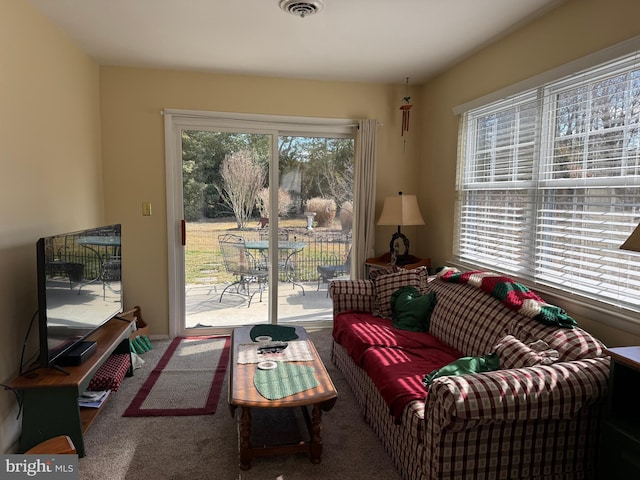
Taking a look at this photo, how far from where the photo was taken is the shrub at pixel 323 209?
→ 436 cm

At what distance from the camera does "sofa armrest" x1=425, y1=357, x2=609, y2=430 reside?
1623mm

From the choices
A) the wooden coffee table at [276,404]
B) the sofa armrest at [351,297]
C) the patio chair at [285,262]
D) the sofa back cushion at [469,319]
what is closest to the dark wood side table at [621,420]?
the sofa back cushion at [469,319]

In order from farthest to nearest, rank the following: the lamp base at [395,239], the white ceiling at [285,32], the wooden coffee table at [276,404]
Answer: the lamp base at [395,239] → the white ceiling at [285,32] → the wooden coffee table at [276,404]

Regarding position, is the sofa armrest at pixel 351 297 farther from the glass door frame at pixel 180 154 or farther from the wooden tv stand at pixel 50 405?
the wooden tv stand at pixel 50 405

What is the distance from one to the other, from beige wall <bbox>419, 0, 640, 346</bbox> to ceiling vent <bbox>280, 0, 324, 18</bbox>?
4.68 feet

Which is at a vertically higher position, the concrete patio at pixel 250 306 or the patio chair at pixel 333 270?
the patio chair at pixel 333 270

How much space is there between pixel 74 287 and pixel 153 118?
2.01m

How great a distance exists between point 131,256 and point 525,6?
3714 mm

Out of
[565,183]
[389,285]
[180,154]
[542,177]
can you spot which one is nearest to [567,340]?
[565,183]

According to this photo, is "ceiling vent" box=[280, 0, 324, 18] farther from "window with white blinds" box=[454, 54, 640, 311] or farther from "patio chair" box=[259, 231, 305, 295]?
"patio chair" box=[259, 231, 305, 295]

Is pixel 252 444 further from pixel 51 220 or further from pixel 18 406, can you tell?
pixel 51 220

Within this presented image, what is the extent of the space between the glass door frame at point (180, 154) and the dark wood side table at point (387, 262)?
950 mm

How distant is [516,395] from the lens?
168 cm

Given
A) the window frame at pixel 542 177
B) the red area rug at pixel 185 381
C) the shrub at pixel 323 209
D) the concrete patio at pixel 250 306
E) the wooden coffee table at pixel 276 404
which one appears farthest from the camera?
the shrub at pixel 323 209
